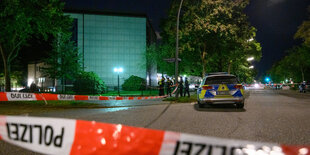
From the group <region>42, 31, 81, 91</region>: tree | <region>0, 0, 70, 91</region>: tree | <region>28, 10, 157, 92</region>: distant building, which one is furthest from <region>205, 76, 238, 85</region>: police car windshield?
<region>28, 10, 157, 92</region>: distant building

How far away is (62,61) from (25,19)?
652 inches

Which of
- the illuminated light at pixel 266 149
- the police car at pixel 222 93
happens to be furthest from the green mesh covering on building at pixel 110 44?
the illuminated light at pixel 266 149

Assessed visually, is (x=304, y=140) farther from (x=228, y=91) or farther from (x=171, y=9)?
(x=171, y=9)

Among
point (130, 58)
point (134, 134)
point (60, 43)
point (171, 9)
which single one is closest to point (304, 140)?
point (134, 134)

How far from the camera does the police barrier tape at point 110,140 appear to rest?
2.22 m

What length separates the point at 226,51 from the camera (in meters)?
22.8

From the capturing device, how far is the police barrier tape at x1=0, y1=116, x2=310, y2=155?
2217 millimetres

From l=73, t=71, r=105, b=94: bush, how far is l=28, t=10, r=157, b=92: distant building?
1493 centimetres

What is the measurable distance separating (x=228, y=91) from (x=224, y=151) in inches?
344

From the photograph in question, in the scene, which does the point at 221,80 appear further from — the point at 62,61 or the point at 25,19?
the point at 62,61

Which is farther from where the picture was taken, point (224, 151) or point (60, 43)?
point (60, 43)

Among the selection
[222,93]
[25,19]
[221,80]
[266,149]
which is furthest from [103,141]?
[25,19]

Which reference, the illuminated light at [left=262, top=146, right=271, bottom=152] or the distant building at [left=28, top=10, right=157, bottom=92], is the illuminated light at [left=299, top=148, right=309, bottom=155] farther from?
the distant building at [left=28, top=10, right=157, bottom=92]

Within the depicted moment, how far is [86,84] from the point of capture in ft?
82.3
